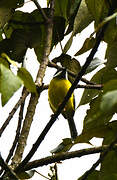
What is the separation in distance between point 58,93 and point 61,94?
43 millimetres

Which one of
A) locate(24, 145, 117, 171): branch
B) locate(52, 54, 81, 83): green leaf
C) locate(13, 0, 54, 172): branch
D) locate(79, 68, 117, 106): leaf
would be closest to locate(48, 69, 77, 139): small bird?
locate(52, 54, 81, 83): green leaf

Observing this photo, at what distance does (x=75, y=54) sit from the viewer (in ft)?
2.84

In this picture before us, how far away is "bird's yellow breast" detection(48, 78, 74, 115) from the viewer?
125cm

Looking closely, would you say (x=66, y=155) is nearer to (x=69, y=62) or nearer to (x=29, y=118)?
(x=29, y=118)

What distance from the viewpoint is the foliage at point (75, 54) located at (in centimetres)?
49

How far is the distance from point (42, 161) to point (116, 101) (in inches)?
7.9

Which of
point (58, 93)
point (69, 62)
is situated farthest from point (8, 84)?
point (58, 93)

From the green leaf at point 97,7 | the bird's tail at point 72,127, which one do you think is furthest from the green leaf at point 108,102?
the bird's tail at point 72,127

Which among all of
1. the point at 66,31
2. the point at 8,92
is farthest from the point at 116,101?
the point at 66,31

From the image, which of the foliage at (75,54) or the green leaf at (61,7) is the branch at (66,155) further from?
the green leaf at (61,7)

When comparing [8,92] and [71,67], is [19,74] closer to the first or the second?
[8,92]

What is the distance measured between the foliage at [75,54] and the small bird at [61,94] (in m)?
0.30

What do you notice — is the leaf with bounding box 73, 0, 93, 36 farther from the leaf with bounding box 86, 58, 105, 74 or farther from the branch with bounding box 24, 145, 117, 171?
the branch with bounding box 24, 145, 117, 171

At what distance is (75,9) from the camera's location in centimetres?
83
